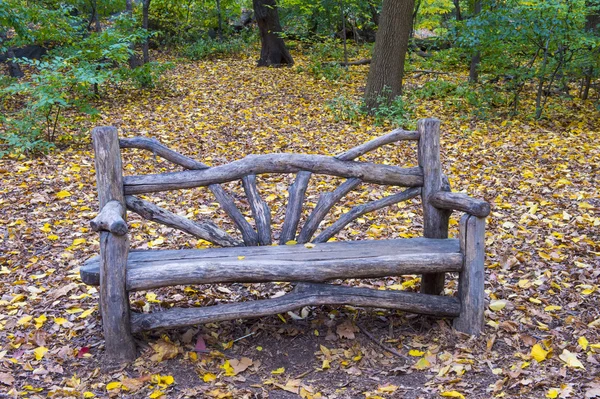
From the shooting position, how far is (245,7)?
17812 millimetres

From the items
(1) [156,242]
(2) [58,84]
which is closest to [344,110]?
(2) [58,84]

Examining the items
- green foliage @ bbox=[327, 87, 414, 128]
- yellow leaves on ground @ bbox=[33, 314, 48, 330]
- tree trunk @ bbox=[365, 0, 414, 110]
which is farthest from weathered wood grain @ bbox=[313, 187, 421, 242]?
tree trunk @ bbox=[365, 0, 414, 110]

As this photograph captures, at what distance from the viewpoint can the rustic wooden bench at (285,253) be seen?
315 cm

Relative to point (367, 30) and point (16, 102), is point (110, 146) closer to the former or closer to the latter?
point (16, 102)

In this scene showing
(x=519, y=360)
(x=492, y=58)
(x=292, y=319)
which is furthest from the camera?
(x=492, y=58)

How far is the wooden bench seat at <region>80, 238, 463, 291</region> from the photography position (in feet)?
10.3

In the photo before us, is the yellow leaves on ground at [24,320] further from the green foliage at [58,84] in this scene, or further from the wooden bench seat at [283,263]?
the green foliage at [58,84]

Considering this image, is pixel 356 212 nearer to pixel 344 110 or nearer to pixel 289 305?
pixel 289 305

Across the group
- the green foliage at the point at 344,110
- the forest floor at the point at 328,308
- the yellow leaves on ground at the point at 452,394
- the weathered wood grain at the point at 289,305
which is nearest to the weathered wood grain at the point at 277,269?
the weathered wood grain at the point at 289,305

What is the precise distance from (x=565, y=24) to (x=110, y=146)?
6.96 metres

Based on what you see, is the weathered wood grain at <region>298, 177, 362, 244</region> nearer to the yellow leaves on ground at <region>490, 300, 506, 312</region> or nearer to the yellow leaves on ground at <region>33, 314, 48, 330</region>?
the yellow leaves on ground at <region>490, 300, 506, 312</region>

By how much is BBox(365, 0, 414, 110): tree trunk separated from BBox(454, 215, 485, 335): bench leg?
557 cm

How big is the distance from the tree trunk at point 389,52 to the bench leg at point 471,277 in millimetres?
5565

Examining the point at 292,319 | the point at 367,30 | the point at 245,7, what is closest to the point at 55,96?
the point at 292,319
